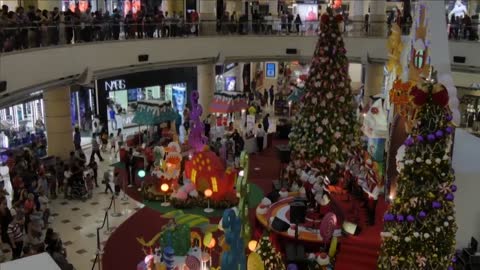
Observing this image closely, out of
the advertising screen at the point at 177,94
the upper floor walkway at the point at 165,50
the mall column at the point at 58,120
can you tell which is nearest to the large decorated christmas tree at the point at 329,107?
the upper floor walkway at the point at 165,50

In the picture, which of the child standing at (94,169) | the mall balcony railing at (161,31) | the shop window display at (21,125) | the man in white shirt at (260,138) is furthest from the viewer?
the man in white shirt at (260,138)

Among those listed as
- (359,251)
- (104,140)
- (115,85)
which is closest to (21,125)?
(104,140)

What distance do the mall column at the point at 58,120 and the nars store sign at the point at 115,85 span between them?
5.07 m

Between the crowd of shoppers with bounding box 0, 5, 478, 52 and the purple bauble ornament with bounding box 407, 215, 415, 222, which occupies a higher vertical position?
the crowd of shoppers with bounding box 0, 5, 478, 52

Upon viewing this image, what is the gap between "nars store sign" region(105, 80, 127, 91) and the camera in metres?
22.1

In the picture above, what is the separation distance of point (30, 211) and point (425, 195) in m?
7.94

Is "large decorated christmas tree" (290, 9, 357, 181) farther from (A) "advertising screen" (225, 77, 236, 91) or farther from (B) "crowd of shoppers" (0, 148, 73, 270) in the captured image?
(A) "advertising screen" (225, 77, 236, 91)

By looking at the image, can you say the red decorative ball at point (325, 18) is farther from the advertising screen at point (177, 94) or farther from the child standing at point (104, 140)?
the advertising screen at point (177, 94)

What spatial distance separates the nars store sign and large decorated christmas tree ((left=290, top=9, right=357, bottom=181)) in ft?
34.2

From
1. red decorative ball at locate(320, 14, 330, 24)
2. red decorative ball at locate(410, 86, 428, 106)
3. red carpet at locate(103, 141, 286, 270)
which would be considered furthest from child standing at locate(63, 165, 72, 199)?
red decorative ball at locate(410, 86, 428, 106)

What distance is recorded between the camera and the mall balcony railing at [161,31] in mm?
12454

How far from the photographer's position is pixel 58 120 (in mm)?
16984

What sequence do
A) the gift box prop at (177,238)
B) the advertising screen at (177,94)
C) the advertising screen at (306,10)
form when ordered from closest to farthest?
1. the gift box prop at (177,238)
2. the advertising screen at (177,94)
3. the advertising screen at (306,10)

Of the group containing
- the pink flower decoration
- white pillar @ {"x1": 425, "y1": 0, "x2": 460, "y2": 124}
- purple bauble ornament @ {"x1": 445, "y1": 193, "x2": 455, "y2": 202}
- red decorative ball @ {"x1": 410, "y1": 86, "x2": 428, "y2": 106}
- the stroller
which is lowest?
the stroller
